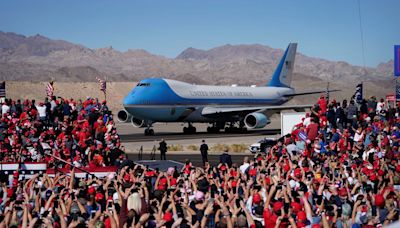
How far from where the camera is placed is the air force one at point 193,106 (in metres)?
49.3

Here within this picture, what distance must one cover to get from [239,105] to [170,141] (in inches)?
607

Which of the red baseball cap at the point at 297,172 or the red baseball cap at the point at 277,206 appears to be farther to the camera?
the red baseball cap at the point at 297,172

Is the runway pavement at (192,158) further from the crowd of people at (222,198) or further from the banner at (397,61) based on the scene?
the crowd of people at (222,198)

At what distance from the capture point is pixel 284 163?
55.3ft

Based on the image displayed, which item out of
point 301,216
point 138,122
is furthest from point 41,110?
point 138,122

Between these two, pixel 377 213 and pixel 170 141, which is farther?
pixel 170 141

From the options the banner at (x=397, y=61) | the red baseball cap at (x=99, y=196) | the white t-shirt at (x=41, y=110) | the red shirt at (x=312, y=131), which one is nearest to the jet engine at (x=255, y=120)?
the banner at (x=397, y=61)

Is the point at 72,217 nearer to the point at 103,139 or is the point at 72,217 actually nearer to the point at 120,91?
the point at 103,139

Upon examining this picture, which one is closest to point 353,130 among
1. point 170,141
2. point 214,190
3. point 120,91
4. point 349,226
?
point 214,190

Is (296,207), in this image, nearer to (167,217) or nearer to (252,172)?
(167,217)

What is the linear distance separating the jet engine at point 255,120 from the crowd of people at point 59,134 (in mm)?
22683

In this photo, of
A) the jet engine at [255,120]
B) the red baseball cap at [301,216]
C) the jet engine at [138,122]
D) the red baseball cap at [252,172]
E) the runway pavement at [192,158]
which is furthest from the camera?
the jet engine at [138,122]

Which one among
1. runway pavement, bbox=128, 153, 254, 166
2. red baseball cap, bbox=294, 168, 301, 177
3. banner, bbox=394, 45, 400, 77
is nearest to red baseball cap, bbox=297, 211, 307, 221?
red baseball cap, bbox=294, 168, 301, 177

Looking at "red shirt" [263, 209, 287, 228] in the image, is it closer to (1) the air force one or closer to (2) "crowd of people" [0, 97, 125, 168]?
(2) "crowd of people" [0, 97, 125, 168]
